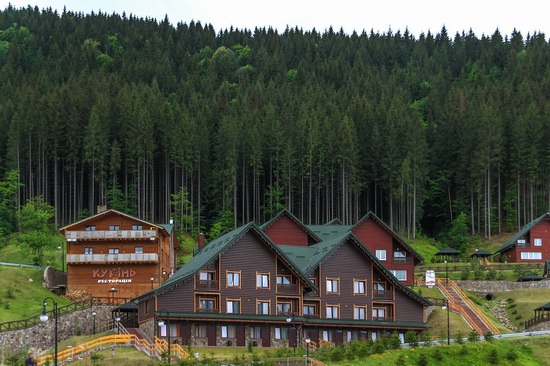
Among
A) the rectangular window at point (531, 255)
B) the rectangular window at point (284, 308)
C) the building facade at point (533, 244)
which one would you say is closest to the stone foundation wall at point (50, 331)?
the rectangular window at point (284, 308)

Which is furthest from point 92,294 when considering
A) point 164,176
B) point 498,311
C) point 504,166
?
point 504,166

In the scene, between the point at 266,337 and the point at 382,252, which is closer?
the point at 266,337

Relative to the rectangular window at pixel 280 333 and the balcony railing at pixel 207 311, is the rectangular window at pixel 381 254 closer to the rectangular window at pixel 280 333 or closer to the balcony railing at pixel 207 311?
the rectangular window at pixel 280 333

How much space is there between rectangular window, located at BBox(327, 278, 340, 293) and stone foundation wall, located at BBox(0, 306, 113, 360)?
56.3 feet

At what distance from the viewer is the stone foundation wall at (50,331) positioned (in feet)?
223

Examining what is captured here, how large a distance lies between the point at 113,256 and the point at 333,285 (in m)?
22.3

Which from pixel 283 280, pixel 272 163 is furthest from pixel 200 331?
pixel 272 163

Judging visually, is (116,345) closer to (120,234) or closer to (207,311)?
(207,311)

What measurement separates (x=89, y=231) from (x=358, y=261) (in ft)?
84.5

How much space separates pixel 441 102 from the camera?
17225 centimetres

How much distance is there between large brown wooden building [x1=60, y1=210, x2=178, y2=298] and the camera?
3420 inches

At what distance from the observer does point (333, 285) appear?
75.1m

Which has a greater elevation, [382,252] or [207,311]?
[382,252]

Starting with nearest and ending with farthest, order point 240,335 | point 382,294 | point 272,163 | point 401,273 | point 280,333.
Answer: point 240,335
point 280,333
point 382,294
point 401,273
point 272,163
